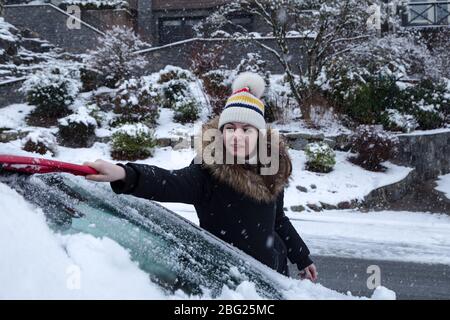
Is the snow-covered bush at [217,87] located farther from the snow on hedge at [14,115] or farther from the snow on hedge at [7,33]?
the snow on hedge at [7,33]

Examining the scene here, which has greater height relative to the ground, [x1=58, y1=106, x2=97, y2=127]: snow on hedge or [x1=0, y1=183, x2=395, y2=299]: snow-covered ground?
[x1=58, y1=106, x2=97, y2=127]: snow on hedge

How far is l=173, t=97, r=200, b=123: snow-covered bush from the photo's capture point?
11.0 metres

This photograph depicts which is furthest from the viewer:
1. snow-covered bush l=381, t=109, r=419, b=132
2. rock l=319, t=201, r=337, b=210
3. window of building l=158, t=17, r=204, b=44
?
window of building l=158, t=17, r=204, b=44

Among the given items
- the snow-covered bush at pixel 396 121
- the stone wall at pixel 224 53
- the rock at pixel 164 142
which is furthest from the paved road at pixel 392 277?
the stone wall at pixel 224 53

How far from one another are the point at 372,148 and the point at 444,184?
1899 millimetres

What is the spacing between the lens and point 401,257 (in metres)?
5.39

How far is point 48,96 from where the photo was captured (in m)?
10.9

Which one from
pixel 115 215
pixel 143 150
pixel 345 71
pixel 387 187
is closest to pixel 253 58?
pixel 345 71

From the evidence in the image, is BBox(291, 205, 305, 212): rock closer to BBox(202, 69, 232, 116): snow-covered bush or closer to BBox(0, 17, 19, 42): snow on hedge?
BBox(202, 69, 232, 116): snow-covered bush

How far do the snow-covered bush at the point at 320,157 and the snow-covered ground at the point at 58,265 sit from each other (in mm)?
8055

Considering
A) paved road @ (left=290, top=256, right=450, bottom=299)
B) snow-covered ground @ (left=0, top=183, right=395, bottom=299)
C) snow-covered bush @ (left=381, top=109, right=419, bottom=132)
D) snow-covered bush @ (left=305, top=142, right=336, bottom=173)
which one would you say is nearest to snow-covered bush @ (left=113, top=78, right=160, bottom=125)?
snow-covered bush @ (left=305, top=142, right=336, bottom=173)

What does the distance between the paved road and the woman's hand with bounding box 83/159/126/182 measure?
3.14 metres

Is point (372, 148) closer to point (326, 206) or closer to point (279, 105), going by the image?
point (326, 206)

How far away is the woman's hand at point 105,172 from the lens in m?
1.36
